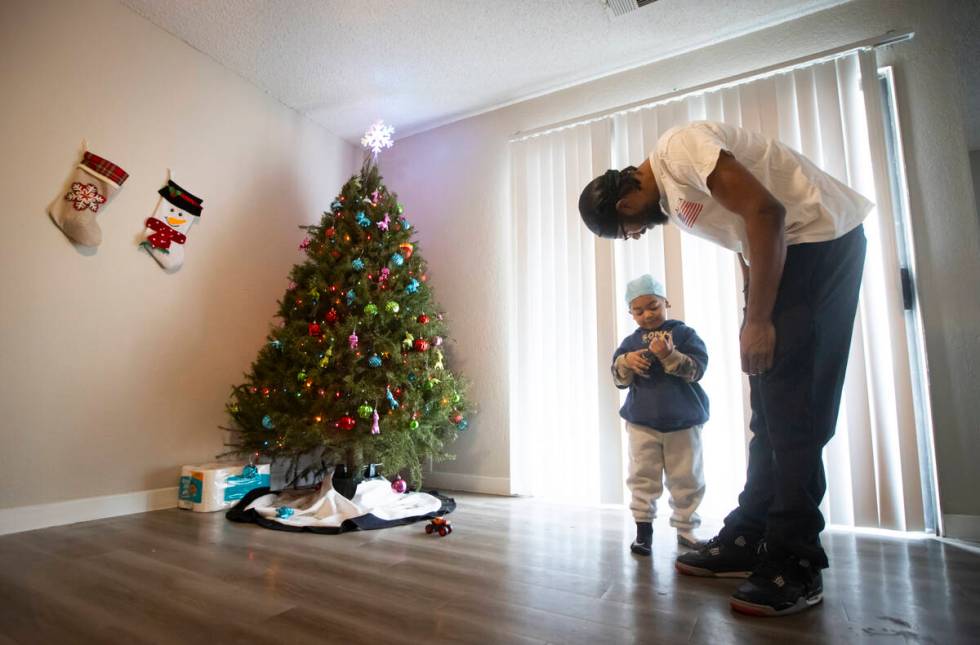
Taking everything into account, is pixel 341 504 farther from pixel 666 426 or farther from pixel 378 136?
pixel 378 136

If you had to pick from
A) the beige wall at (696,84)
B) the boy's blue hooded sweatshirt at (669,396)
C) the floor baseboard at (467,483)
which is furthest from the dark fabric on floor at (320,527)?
the boy's blue hooded sweatshirt at (669,396)

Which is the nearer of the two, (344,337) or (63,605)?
(63,605)

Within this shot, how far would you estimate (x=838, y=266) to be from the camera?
1.25 m

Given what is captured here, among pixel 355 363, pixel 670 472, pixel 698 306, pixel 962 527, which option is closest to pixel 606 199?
pixel 670 472

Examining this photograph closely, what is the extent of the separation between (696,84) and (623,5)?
60 centimetres

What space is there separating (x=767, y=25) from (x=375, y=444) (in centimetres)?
289

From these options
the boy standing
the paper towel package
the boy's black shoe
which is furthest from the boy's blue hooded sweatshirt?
the paper towel package

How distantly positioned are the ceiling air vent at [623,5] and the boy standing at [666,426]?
5.45 ft

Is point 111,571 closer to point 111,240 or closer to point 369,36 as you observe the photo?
point 111,240

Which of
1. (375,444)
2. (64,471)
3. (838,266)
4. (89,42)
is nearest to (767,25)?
(838,266)

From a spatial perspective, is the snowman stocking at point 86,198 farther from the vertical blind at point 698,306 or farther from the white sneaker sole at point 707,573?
the white sneaker sole at point 707,573

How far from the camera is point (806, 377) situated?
1209 millimetres

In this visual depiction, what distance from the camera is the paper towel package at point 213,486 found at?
7.75 ft

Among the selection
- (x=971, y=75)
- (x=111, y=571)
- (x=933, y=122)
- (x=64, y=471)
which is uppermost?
(x=971, y=75)
